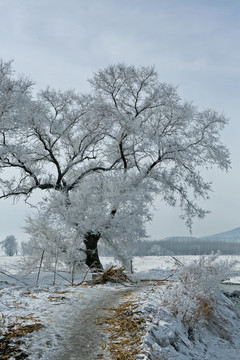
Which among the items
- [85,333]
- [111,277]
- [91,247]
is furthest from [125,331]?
[91,247]

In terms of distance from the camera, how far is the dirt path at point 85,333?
15.6 feet

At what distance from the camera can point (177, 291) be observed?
7008 millimetres

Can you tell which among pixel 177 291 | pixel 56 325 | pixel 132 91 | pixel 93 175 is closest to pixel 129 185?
pixel 93 175

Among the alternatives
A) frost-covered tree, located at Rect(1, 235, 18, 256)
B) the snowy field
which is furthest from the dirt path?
frost-covered tree, located at Rect(1, 235, 18, 256)

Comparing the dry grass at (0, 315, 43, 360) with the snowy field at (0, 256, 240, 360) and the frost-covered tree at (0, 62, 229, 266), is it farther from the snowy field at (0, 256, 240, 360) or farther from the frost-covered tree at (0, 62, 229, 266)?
the frost-covered tree at (0, 62, 229, 266)

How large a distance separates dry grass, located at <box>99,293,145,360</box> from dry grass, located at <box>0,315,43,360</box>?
1.21 meters

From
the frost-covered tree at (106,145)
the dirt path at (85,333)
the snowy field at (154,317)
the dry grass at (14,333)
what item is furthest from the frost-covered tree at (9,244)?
the dry grass at (14,333)

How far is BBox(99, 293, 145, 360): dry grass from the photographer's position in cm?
488

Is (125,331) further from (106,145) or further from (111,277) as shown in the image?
(106,145)

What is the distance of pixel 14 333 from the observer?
504cm

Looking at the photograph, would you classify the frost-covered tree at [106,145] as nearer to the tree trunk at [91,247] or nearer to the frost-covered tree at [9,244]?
the tree trunk at [91,247]

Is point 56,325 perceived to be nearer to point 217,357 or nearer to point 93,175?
point 217,357

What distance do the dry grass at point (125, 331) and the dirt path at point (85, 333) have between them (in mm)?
154

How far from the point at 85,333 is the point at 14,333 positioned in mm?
1143
